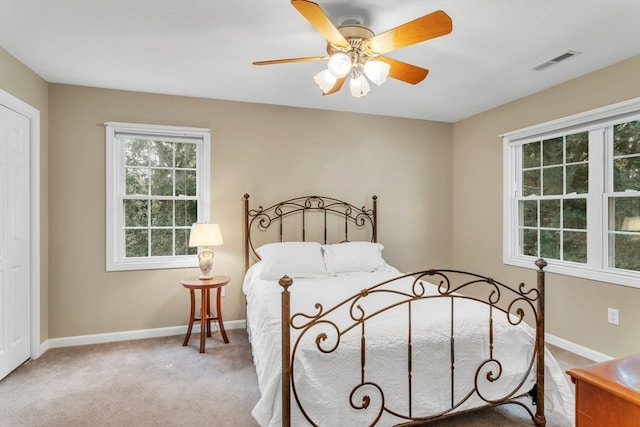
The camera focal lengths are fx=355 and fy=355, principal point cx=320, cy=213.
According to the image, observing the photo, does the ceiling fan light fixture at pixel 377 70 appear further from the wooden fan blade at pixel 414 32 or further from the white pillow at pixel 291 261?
the white pillow at pixel 291 261

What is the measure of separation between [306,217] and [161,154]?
66.8 inches

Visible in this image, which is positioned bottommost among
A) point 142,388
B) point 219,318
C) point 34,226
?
point 142,388

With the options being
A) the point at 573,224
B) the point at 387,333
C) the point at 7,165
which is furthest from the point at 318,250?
the point at 7,165

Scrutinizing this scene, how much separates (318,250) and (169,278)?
1570 millimetres

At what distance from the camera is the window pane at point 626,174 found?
9.36 feet

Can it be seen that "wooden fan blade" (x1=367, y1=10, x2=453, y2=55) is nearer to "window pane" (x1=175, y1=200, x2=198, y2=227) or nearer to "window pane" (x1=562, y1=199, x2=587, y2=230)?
"window pane" (x1=562, y1=199, x2=587, y2=230)

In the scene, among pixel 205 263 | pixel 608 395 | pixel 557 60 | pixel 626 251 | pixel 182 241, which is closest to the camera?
pixel 608 395

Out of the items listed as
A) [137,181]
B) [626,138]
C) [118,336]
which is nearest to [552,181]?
[626,138]

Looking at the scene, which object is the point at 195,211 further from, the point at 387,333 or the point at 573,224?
the point at 573,224

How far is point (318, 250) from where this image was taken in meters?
3.64

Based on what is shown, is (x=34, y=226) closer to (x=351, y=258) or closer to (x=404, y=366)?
(x=351, y=258)

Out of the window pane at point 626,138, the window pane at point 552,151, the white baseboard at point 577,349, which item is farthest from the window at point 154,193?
the window pane at point 626,138

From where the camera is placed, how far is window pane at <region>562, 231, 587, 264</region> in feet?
10.6

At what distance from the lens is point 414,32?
184cm
